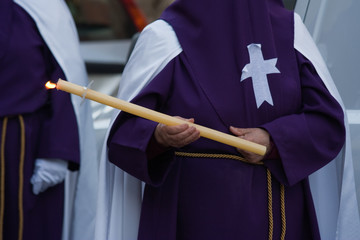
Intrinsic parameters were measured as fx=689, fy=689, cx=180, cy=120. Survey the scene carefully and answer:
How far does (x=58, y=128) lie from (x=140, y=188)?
0.83 m

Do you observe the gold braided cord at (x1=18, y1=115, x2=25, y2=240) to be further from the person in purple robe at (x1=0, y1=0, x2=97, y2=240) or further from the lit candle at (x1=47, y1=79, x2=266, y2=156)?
the lit candle at (x1=47, y1=79, x2=266, y2=156)

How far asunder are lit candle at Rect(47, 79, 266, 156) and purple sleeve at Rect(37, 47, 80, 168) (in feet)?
3.85

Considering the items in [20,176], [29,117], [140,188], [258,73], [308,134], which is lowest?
[20,176]

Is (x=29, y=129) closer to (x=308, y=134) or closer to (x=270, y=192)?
(x=270, y=192)

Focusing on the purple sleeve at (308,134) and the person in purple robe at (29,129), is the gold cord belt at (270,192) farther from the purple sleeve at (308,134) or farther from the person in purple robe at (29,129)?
the person in purple robe at (29,129)

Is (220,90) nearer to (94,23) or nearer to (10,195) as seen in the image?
(10,195)

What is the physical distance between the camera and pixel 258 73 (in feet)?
8.70

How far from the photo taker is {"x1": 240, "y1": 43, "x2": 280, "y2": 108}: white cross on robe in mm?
2646

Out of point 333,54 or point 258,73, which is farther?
point 333,54

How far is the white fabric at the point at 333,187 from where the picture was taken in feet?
9.30

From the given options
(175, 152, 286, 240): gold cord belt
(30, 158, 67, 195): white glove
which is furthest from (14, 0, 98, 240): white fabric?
(175, 152, 286, 240): gold cord belt

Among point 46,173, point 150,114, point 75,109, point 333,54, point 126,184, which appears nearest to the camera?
point 150,114

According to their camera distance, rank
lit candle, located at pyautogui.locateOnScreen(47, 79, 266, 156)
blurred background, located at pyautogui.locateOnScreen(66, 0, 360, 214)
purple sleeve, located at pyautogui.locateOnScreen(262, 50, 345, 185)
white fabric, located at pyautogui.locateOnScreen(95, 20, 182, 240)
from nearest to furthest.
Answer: lit candle, located at pyautogui.locateOnScreen(47, 79, 266, 156), purple sleeve, located at pyautogui.locateOnScreen(262, 50, 345, 185), white fabric, located at pyautogui.locateOnScreen(95, 20, 182, 240), blurred background, located at pyautogui.locateOnScreen(66, 0, 360, 214)

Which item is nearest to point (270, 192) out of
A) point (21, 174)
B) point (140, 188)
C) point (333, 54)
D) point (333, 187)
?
point (333, 187)
